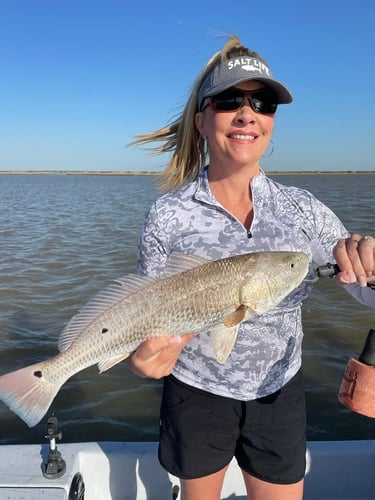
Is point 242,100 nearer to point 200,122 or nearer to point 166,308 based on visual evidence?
point 200,122

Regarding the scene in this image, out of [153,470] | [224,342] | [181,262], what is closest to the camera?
[224,342]

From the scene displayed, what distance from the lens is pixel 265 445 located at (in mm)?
2906

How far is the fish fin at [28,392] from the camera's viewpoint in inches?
107

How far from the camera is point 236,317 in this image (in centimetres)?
271

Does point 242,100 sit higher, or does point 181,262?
point 242,100

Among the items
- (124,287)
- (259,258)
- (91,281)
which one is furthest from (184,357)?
(91,281)

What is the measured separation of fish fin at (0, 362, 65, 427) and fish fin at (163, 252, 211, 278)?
1003mm

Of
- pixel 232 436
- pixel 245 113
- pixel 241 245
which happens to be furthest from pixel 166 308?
pixel 245 113

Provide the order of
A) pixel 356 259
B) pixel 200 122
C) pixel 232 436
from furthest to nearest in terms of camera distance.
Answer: pixel 200 122, pixel 232 436, pixel 356 259

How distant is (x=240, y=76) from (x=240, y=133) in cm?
35

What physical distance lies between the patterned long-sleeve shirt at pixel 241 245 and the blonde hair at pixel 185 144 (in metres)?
0.54

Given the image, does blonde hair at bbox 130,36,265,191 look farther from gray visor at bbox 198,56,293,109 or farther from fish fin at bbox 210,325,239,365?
fish fin at bbox 210,325,239,365

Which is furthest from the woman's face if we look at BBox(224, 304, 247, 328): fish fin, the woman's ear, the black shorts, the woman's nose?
the black shorts

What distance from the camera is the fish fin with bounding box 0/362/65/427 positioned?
2721 millimetres
